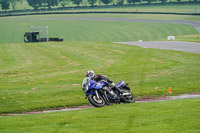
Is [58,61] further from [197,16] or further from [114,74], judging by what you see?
[197,16]

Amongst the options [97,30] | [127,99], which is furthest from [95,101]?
[97,30]

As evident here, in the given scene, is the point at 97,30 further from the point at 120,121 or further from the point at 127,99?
the point at 120,121

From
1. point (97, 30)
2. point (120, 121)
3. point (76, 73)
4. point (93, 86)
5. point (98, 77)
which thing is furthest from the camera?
point (97, 30)

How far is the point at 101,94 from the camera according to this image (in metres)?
17.0

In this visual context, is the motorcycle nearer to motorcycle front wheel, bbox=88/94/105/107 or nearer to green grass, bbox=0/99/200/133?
motorcycle front wheel, bbox=88/94/105/107

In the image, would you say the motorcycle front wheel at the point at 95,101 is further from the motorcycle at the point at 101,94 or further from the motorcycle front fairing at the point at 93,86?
the motorcycle front fairing at the point at 93,86

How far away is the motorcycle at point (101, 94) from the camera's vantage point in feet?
54.7

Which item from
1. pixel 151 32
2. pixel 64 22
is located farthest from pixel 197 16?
pixel 64 22

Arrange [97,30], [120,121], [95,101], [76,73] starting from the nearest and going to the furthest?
[120,121] → [95,101] → [76,73] → [97,30]

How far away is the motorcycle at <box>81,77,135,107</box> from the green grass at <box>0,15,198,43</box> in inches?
2289

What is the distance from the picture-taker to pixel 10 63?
117 feet

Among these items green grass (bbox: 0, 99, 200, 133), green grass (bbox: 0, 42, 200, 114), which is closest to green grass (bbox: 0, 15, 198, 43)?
green grass (bbox: 0, 42, 200, 114)

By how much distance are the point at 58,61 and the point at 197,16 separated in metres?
72.9

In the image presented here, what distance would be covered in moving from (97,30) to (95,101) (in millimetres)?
77342
